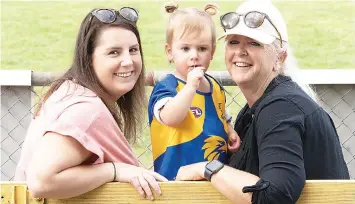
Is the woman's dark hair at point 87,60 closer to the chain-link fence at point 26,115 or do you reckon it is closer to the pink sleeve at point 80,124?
the pink sleeve at point 80,124

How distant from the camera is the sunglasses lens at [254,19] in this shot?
8.96 ft

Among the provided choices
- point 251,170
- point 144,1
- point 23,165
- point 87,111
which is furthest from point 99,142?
point 144,1

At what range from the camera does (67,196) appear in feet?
7.42

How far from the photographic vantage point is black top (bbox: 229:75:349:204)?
7.43ft

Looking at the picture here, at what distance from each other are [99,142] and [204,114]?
0.78 metres

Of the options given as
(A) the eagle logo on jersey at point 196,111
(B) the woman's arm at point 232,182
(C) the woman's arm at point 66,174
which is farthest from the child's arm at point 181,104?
(C) the woman's arm at point 66,174

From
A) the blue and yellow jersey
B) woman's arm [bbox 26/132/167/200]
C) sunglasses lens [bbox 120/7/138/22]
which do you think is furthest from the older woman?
sunglasses lens [bbox 120/7/138/22]

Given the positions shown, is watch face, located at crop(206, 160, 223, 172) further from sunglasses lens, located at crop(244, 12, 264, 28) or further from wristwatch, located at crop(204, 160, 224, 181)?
sunglasses lens, located at crop(244, 12, 264, 28)

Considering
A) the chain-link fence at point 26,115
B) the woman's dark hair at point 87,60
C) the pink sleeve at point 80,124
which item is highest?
the woman's dark hair at point 87,60

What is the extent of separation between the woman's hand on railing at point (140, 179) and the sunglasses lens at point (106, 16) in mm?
622

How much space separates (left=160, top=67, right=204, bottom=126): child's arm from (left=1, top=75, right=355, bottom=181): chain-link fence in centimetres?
143

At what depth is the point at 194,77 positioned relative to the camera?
9.57 feet

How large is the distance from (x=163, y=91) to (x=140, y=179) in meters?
0.83

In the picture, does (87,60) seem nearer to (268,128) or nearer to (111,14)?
(111,14)
